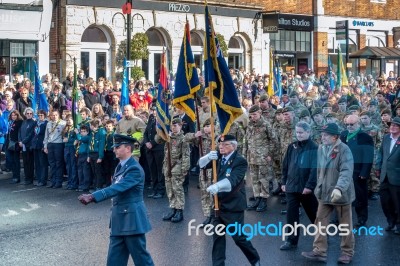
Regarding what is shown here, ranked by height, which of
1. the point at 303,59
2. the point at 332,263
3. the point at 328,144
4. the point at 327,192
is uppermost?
the point at 303,59

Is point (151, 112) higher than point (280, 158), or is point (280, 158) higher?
point (151, 112)

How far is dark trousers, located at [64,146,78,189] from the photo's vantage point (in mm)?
16000

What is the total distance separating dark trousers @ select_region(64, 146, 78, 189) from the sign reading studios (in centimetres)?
2034

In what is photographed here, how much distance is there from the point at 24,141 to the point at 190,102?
297 inches

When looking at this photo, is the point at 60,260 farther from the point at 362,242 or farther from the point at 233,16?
the point at 233,16

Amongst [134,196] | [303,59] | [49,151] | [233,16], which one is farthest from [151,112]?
[303,59]

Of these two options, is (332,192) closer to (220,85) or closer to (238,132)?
(220,85)

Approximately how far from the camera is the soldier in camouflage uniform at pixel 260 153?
42.2 ft

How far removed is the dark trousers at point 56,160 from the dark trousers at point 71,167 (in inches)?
6.9

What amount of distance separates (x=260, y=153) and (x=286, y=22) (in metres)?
24.8

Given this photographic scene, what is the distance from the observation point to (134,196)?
7.88 metres

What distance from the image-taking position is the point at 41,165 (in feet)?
55.5

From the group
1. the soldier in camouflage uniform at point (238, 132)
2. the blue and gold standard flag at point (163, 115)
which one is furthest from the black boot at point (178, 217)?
the soldier in camouflage uniform at point (238, 132)

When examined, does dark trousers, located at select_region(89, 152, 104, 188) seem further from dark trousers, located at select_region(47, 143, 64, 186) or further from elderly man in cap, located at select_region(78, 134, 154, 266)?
elderly man in cap, located at select_region(78, 134, 154, 266)
